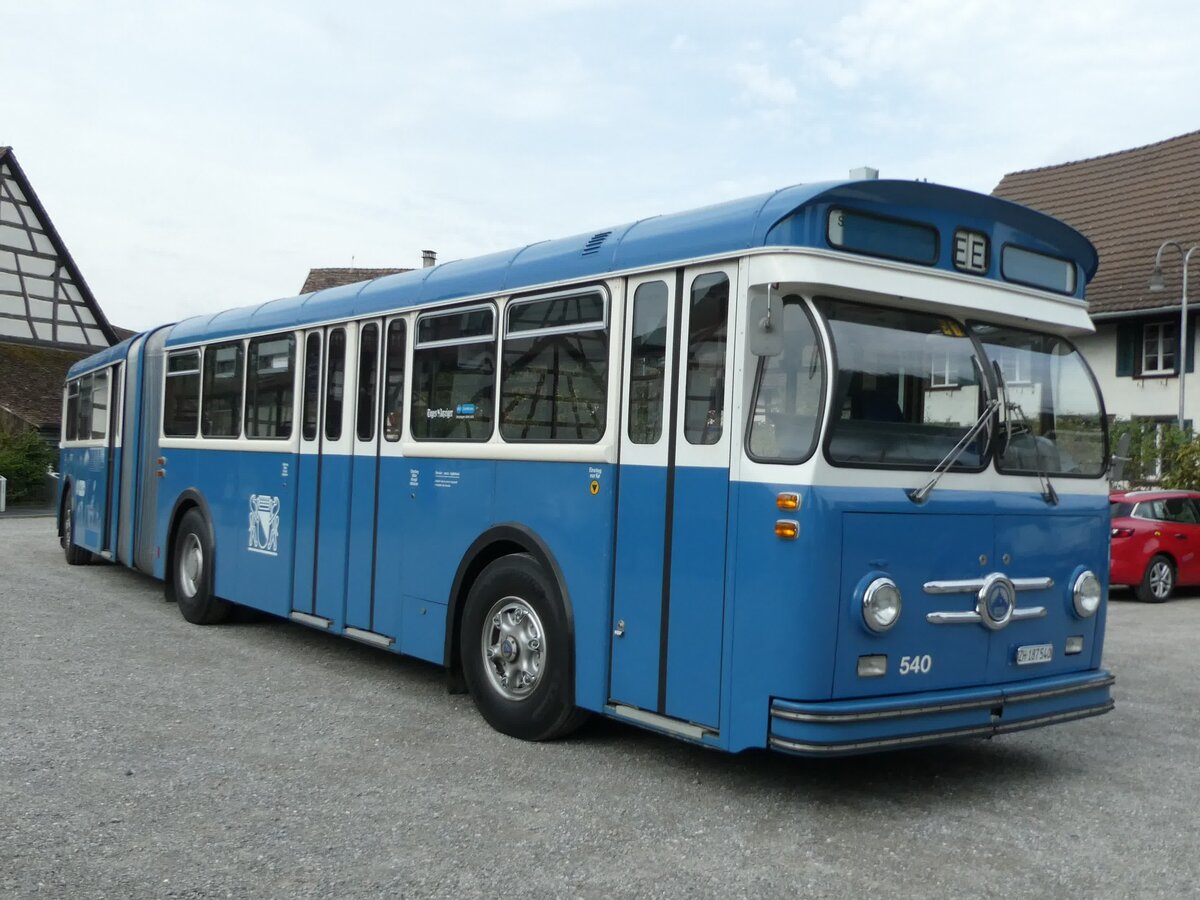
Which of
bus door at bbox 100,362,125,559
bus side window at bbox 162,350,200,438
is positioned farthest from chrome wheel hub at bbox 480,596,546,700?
bus door at bbox 100,362,125,559

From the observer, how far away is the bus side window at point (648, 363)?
626 cm

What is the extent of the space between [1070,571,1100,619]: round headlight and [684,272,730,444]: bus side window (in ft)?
6.83

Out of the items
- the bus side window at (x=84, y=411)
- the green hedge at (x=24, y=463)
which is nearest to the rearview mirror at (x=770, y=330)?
the bus side window at (x=84, y=411)

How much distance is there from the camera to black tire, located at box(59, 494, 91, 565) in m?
16.9

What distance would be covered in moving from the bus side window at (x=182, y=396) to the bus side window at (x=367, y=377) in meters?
3.31

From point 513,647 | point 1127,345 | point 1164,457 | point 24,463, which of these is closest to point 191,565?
point 513,647

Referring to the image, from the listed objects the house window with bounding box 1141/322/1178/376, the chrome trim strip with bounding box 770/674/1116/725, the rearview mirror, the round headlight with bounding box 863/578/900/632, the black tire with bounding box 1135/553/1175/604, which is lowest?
the black tire with bounding box 1135/553/1175/604

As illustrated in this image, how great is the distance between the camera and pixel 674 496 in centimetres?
611

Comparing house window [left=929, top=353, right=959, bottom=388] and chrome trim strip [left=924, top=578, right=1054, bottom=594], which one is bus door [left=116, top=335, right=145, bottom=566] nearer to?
house window [left=929, top=353, right=959, bottom=388]

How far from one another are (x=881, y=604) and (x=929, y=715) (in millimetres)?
564

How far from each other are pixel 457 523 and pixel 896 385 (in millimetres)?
2945

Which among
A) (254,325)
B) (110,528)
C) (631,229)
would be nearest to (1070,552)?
(631,229)

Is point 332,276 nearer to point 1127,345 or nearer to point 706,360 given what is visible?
point 1127,345

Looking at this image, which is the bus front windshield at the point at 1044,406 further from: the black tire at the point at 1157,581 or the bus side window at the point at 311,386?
the black tire at the point at 1157,581
